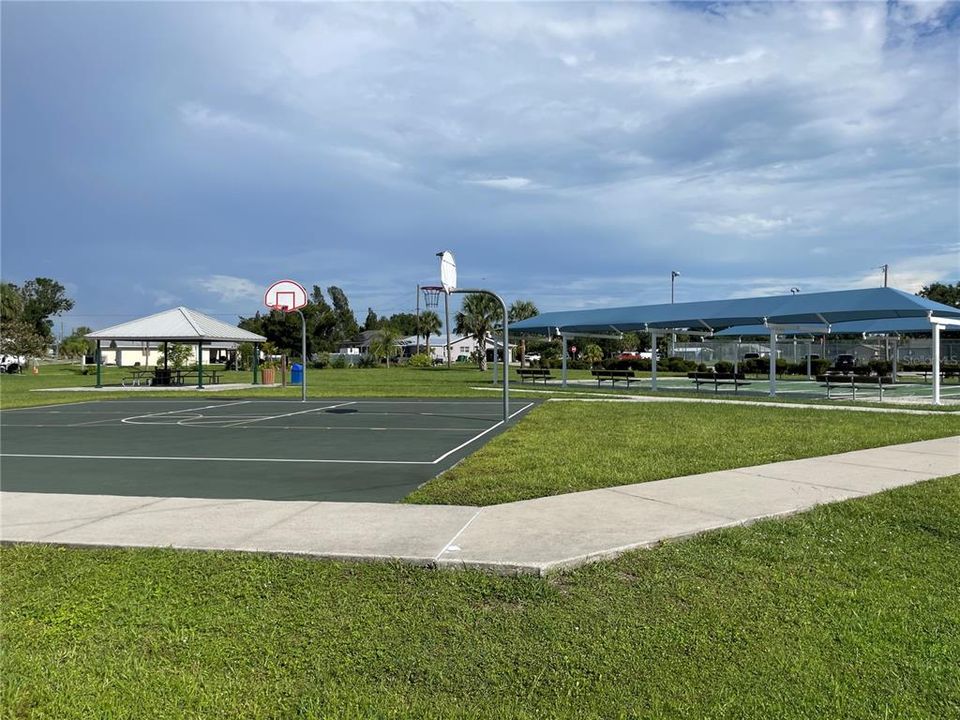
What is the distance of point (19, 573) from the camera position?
516cm

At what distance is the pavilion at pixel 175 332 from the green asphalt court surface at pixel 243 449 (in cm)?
1356

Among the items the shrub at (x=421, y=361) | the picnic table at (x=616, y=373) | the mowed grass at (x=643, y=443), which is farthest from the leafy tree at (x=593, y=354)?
the mowed grass at (x=643, y=443)

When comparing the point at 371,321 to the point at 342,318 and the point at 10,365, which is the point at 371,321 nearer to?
the point at 342,318

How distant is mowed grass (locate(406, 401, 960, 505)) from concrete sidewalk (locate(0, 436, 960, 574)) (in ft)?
2.25

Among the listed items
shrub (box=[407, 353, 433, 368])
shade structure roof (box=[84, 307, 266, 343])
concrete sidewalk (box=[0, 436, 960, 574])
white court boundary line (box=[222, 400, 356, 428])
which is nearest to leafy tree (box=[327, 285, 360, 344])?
shrub (box=[407, 353, 433, 368])

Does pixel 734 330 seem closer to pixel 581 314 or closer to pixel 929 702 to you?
pixel 581 314

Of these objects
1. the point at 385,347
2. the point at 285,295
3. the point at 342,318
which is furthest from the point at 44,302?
the point at 285,295

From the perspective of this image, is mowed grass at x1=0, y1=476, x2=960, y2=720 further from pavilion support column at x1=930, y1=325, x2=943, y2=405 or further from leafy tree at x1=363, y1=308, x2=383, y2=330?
leafy tree at x1=363, y1=308, x2=383, y2=330

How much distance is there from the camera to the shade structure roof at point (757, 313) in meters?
23.1

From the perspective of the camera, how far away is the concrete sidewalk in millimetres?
5496

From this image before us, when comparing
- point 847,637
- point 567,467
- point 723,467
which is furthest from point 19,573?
point 723,467

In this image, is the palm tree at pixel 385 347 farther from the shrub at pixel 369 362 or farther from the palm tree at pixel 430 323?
the palm tree at pixel 430 323

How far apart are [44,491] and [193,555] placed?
402cm

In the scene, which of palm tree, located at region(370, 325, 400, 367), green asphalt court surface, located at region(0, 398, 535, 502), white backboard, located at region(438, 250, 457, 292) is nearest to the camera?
green asphalt court surface, located at region(0, 398, 535, 502)
